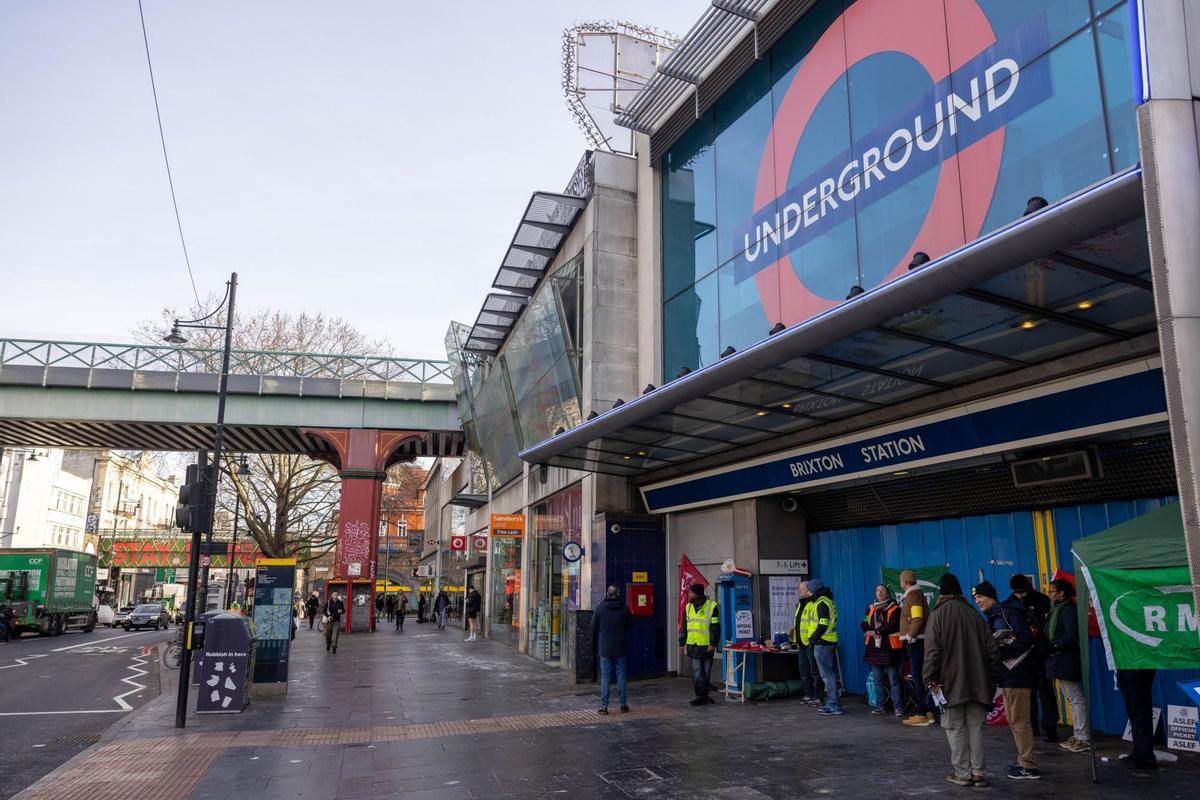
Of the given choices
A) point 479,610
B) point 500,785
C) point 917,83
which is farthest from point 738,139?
point 479,610

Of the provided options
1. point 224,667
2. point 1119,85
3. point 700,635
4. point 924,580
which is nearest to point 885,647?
point 924,580

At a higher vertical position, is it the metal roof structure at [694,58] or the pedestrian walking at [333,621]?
the metal roof structure at [694,58]

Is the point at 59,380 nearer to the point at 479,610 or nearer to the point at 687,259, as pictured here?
the point at 479,610

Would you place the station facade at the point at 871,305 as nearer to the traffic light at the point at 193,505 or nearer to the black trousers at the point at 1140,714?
the black trousers at the point at 1140,714

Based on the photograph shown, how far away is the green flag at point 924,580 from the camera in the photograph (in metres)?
10.8

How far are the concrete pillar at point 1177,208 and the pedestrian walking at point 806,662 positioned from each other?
7.35 metres

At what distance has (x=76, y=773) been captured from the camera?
8.20 m

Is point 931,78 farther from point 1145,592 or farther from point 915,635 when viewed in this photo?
point 915,635

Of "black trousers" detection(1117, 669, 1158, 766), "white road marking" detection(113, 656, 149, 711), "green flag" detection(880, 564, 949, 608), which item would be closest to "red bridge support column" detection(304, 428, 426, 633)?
"white road marking" detection(113, 656, 149, 711)

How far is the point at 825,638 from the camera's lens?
10844 millimetres

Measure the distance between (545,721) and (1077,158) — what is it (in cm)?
890

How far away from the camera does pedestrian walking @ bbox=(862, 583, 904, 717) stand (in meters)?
10.3

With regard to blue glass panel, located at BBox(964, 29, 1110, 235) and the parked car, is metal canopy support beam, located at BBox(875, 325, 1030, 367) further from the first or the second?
the parked car

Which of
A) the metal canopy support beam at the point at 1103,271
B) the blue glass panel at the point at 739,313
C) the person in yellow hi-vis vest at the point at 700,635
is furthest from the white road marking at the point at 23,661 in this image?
the metal canopy support beam at the point at 1103,271
